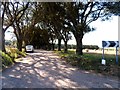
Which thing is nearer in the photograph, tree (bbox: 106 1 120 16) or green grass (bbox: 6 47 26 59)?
tree (bbox: 106 1 120 16)

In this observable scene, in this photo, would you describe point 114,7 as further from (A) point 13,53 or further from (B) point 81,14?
Answer: (A) point 13,53

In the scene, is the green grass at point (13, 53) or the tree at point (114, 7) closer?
the tree at point (114, 7)

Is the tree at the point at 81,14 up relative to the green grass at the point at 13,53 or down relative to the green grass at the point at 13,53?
up

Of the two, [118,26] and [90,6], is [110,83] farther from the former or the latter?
[90,6]

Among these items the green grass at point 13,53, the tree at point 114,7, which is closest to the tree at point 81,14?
the tree at point 114,7

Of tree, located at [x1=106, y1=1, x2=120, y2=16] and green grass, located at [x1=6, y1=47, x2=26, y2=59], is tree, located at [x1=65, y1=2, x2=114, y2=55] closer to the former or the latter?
tree, located at [x1=106, y1=1, x2=120, y2=16]

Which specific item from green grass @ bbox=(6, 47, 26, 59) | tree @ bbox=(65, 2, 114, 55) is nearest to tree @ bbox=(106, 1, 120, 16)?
tree @ bbox=(65, 2, 114, 55)

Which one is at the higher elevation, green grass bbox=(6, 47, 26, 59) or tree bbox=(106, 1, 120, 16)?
tree bbox=(106, 1, 120, 16)

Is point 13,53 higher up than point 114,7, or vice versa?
point 114,7

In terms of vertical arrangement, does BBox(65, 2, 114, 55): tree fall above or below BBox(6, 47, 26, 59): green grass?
above

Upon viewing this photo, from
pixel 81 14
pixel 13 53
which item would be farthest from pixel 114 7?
pixel 13 53

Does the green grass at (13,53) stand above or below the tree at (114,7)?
below

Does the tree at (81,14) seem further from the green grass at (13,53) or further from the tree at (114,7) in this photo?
the green grass at (13,53)

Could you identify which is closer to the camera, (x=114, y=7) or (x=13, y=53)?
(x=114, y=7)
